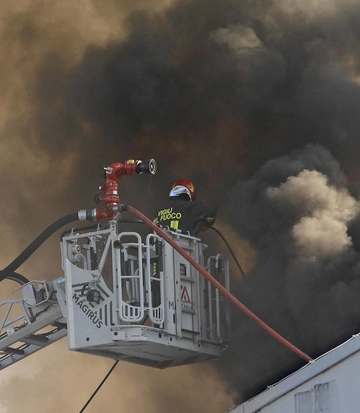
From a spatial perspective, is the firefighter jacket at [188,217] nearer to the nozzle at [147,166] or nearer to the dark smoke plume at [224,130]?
the nozzle at [147,166]

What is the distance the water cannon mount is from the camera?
412 inches

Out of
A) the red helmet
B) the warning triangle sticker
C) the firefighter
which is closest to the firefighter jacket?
the firefighter

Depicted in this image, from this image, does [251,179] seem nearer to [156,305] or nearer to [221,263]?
[221,263]

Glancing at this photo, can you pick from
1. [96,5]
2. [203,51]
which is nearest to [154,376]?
[203,51]

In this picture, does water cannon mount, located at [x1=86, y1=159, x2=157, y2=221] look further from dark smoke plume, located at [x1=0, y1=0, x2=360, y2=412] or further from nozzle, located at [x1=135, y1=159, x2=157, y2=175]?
dark smoke plume, located at [x1=0, y1=0, x2=360, y2=412]

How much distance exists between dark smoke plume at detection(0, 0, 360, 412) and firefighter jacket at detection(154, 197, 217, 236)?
1.49 m

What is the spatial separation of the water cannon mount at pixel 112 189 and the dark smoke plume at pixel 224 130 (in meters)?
2.56

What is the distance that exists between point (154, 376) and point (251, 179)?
14.3 feet

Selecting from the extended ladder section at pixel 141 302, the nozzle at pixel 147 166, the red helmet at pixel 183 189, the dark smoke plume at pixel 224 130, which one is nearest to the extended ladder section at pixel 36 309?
the extended ladder section at pixel 141 302

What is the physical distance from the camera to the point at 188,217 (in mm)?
11305

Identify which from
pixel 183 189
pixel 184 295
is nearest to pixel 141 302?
pixel 184 295

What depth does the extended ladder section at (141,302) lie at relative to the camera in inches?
389

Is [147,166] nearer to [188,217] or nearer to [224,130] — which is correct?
[188,217]

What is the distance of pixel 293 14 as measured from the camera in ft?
49.6
